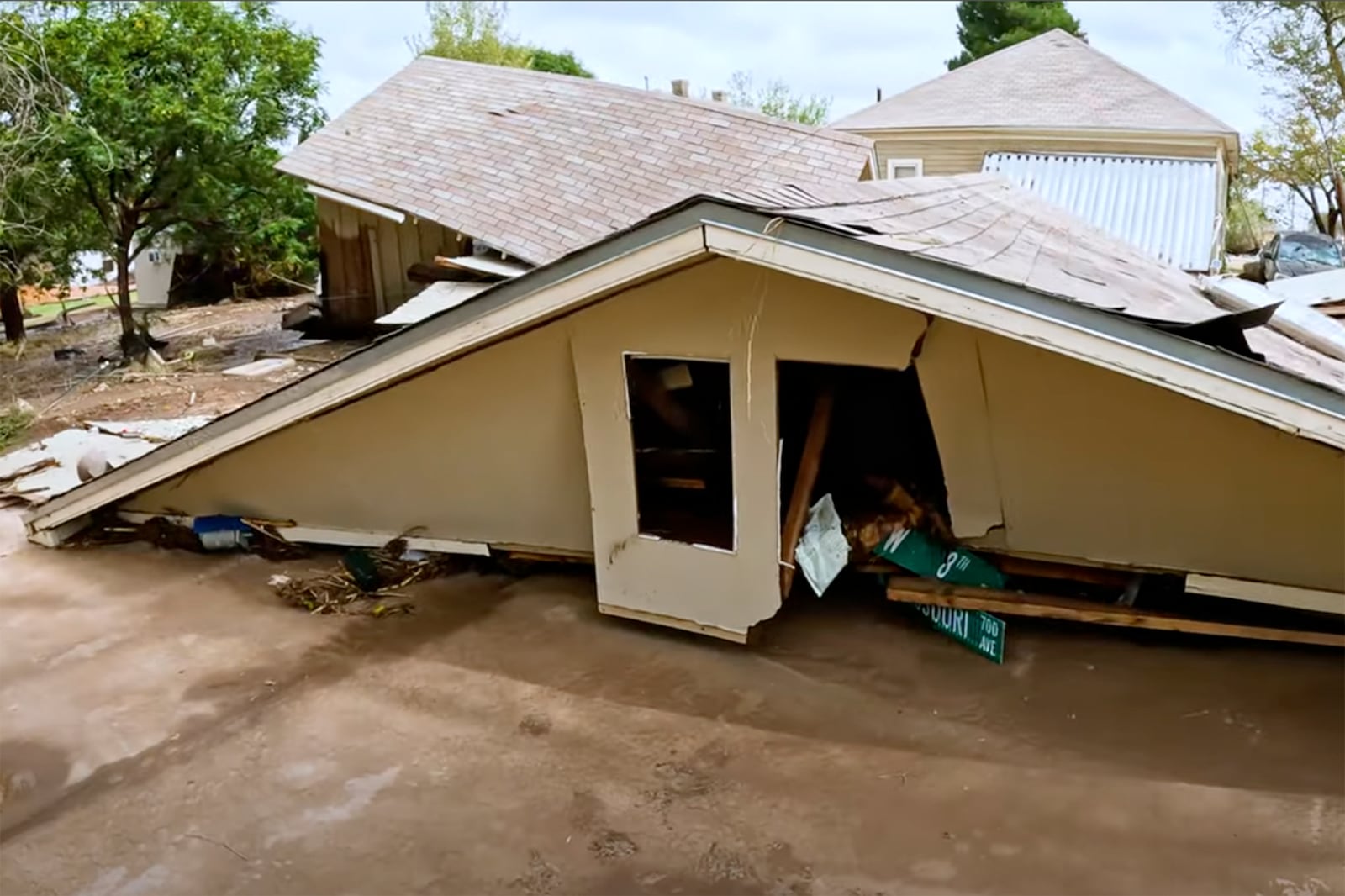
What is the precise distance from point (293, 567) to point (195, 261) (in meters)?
18.8

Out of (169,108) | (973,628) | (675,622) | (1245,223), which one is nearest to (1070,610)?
(973,628)

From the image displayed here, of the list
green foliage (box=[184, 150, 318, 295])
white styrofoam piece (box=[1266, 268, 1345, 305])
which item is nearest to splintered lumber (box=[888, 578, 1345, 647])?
white styrofoam piece (box=[1266, 268, 1345, 305])

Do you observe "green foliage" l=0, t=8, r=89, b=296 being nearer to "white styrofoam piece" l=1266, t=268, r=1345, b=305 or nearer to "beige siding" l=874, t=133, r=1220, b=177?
"white styrofoam piece" l=1266, t=268, r=1345, b=305

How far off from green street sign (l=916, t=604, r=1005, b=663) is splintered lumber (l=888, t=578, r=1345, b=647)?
0.18 ft

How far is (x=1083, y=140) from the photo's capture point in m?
19.6

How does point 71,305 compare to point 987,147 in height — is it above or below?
below

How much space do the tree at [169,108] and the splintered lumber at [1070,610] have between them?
11877 mm

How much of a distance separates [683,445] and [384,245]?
34.7ft

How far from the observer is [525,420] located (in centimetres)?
580

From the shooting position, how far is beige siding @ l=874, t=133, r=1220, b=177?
19188mm

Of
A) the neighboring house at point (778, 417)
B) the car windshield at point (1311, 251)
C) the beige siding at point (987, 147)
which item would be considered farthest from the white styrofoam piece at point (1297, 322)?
the car windshield at point (1311, 251)

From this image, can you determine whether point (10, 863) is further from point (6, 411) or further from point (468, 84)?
point (468, 84)

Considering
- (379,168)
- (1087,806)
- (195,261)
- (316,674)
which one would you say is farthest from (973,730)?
(195,261)

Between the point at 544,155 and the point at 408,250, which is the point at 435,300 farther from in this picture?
the point at 408,250
